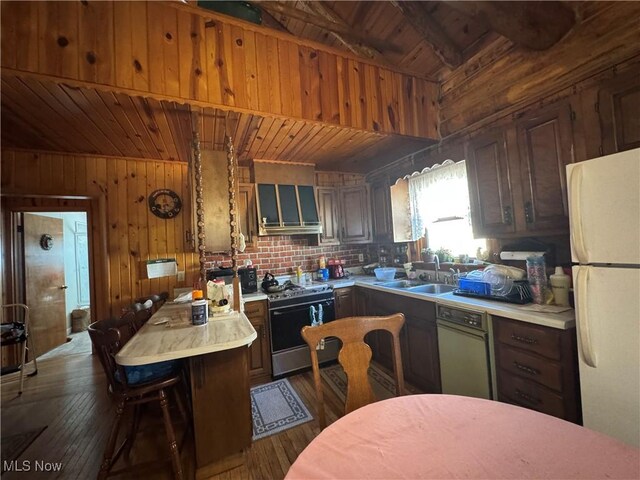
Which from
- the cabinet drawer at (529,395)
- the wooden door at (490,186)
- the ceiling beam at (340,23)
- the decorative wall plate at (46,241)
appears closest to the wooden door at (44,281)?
the decorative wall plate at (46,241)

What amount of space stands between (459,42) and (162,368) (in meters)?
3.48

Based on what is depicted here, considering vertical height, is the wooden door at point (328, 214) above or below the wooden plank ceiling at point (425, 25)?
below

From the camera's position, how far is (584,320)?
121 centimetres

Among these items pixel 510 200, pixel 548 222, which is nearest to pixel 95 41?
pixel 510 200

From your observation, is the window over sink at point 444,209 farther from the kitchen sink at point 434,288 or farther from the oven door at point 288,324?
the oven door at point 288,324

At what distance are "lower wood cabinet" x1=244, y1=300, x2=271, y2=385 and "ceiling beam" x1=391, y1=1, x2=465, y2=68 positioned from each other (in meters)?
2.89

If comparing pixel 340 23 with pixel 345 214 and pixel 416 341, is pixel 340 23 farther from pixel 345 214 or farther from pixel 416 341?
pixel 416 341

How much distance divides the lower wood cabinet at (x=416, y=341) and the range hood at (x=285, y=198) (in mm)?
1291

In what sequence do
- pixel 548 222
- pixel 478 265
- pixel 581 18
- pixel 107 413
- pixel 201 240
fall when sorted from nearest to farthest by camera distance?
pixel 581 18 → pixel 548 222 → pixel 201 240 → pixel 107 413 → pixel 478 265

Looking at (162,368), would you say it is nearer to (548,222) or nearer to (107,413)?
(107,413)

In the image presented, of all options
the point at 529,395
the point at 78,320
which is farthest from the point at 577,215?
the point at 78,320

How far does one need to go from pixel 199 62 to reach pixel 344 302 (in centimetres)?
259

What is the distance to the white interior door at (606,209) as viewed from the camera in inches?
42.4

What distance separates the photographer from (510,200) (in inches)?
75.3
